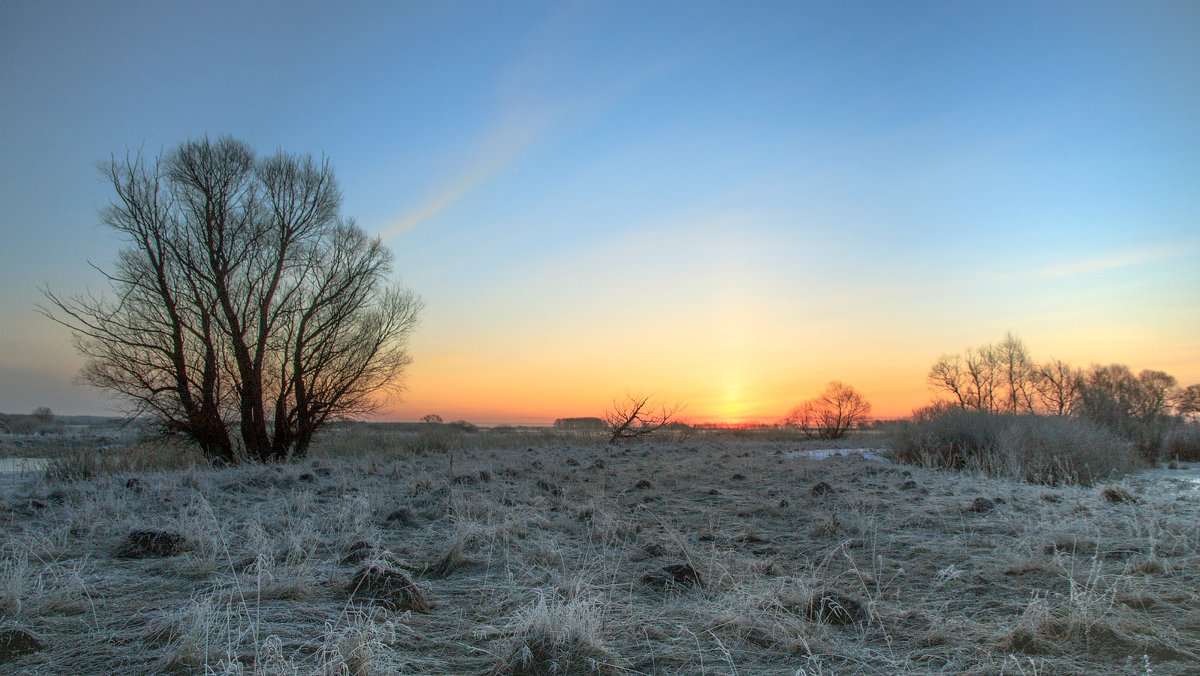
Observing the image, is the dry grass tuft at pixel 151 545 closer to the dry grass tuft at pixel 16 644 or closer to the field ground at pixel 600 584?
the field ground at pixel 600 584

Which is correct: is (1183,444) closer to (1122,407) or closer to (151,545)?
(1122,407)

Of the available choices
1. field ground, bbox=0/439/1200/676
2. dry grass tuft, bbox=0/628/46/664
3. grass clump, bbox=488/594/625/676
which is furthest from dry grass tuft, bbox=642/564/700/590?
dry grass tuft, bbox=0/628/46/664

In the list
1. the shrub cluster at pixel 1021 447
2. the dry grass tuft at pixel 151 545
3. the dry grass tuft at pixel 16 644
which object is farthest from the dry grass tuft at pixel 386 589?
the shrub cluster at pixel 1021 447

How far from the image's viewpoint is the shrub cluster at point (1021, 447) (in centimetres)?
1103

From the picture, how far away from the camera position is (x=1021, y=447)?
474 inches

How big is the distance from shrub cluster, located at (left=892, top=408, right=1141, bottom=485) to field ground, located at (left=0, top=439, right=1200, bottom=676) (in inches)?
98.9

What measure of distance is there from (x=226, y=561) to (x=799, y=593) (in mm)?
4856

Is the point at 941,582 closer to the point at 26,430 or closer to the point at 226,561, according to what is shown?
the point at 226,561

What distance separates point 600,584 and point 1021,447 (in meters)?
11.7

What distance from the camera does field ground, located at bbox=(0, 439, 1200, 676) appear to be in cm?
314

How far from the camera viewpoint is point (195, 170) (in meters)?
15.8

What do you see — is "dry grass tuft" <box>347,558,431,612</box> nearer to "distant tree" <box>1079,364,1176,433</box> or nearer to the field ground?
the field ground

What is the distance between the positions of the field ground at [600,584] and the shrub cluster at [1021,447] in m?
2.51

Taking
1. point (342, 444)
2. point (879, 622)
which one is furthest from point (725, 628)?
point (342, 444)
